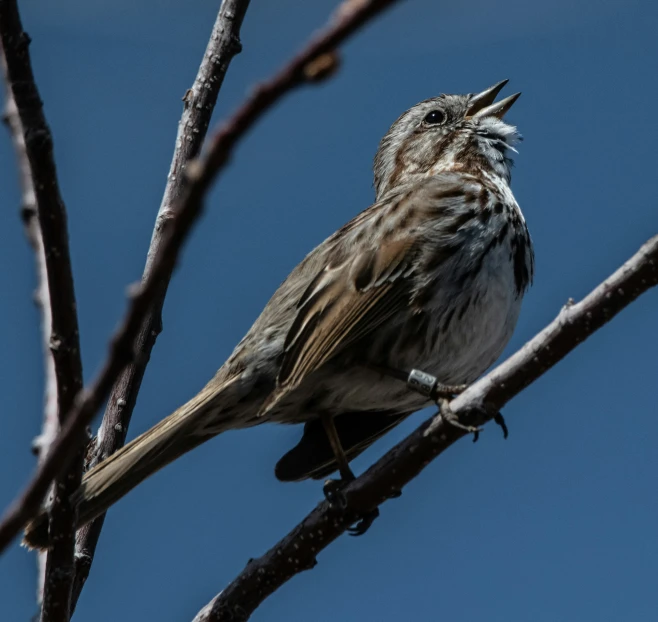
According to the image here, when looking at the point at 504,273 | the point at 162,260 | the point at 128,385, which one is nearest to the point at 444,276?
the point at 504,273

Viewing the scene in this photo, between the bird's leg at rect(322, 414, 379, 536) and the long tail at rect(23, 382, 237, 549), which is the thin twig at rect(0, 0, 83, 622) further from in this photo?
the bird's leg at rect(322, 414, 379, 536)

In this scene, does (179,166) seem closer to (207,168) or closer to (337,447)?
(337,447)

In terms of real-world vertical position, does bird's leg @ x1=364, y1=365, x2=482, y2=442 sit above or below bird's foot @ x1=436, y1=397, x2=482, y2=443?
above

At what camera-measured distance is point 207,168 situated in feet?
4.25

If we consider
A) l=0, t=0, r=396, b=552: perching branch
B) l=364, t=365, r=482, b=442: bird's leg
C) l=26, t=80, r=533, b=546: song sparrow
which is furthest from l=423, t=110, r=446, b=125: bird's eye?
l=0, t=0, r=396, b=552: perching branch

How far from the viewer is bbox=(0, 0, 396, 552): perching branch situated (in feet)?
4.14

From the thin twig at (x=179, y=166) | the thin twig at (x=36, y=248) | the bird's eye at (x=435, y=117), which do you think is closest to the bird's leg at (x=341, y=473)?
the thin twig at (x=179, y=166)

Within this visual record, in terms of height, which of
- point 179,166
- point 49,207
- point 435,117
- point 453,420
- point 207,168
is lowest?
point 207,168

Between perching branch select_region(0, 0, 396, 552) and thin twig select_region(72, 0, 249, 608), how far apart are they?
8.62 ft

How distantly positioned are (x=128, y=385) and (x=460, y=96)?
314 cm

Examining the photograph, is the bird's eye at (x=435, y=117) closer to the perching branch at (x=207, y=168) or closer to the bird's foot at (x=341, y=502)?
the bird's foot at (x=341, y=502)

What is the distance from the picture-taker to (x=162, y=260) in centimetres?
137

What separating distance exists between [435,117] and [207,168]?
5203 mm

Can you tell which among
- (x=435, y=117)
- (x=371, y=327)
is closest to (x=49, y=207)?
(x=371, y=327)
